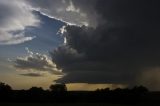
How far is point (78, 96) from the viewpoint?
161 meters

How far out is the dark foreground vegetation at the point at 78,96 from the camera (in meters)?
144

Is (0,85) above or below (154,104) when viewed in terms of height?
above

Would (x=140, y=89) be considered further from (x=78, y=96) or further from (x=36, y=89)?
(x=36, y=89)

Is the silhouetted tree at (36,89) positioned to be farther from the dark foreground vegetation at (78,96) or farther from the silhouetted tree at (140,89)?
the silhouetted tree at (140,89)

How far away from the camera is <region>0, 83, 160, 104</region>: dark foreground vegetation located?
143750 millimetres

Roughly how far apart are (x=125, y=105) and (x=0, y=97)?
2180 inches


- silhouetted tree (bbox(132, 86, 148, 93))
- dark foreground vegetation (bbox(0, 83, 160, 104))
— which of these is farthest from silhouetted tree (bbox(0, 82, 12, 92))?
silhouetted tree (bbox(132, 86, 148, 93))

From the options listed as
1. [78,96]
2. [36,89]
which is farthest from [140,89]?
[36,89]

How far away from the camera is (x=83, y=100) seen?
15025cm

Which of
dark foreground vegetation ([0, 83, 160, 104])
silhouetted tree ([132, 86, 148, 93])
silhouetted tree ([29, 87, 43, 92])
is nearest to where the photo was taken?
dark foreground vegetation ([0, 83, 160, 104])

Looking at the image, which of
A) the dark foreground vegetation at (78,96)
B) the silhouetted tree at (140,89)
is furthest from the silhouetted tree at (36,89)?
the silhouetted tree at (140,89)

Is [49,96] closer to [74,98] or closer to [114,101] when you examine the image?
[74,98]

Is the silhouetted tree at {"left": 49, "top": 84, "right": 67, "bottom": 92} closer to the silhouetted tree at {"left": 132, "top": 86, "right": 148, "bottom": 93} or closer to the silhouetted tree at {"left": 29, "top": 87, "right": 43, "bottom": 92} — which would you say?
the silhouetted tree at {"left": 29, "top": 87, "right": 43, "bottom": 92}

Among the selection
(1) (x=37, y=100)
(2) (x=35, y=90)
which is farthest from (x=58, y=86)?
(1) (x=37, y=100)
